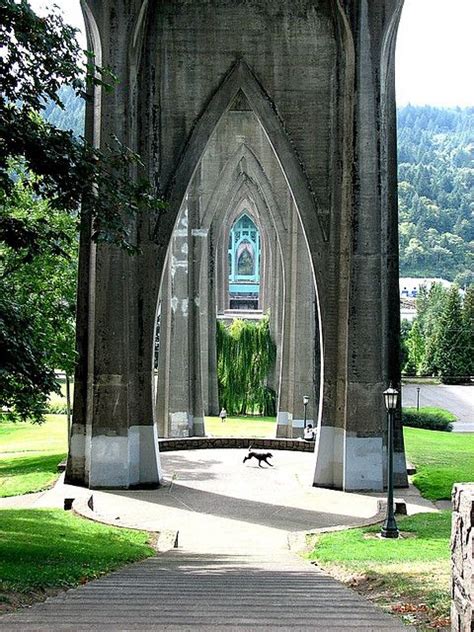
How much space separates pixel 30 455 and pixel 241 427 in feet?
37.9

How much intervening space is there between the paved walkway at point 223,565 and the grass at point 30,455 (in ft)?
6.13

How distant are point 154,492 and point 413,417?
84.5ft

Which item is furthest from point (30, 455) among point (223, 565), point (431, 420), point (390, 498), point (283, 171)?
point (431, 420)

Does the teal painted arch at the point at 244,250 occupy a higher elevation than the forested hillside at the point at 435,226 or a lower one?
lower

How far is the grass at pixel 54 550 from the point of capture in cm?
761

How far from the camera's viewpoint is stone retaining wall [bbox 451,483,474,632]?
4.20 metres

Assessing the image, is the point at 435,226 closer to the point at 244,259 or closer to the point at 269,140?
the point at 244,259

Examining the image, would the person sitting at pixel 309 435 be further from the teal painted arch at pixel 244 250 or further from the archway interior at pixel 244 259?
the teal painted arch at pixel 244 250

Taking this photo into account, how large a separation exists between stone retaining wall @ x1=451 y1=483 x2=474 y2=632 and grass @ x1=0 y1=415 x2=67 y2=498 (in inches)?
560

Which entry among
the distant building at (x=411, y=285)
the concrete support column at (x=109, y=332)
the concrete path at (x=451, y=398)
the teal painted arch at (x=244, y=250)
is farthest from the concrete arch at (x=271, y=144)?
the distant building at (x=411, y=285)

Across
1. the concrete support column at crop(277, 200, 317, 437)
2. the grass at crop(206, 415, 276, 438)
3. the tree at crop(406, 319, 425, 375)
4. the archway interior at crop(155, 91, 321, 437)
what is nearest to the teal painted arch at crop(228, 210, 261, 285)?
the tree at crop(406, 319, 425, 375)

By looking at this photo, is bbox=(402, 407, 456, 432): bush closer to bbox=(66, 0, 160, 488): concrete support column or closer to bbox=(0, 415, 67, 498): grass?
bbox=(0, 415, 67, 498): grass

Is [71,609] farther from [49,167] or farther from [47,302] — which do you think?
[47,302]

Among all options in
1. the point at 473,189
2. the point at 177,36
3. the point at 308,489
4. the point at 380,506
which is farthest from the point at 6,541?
the point at 473,189
